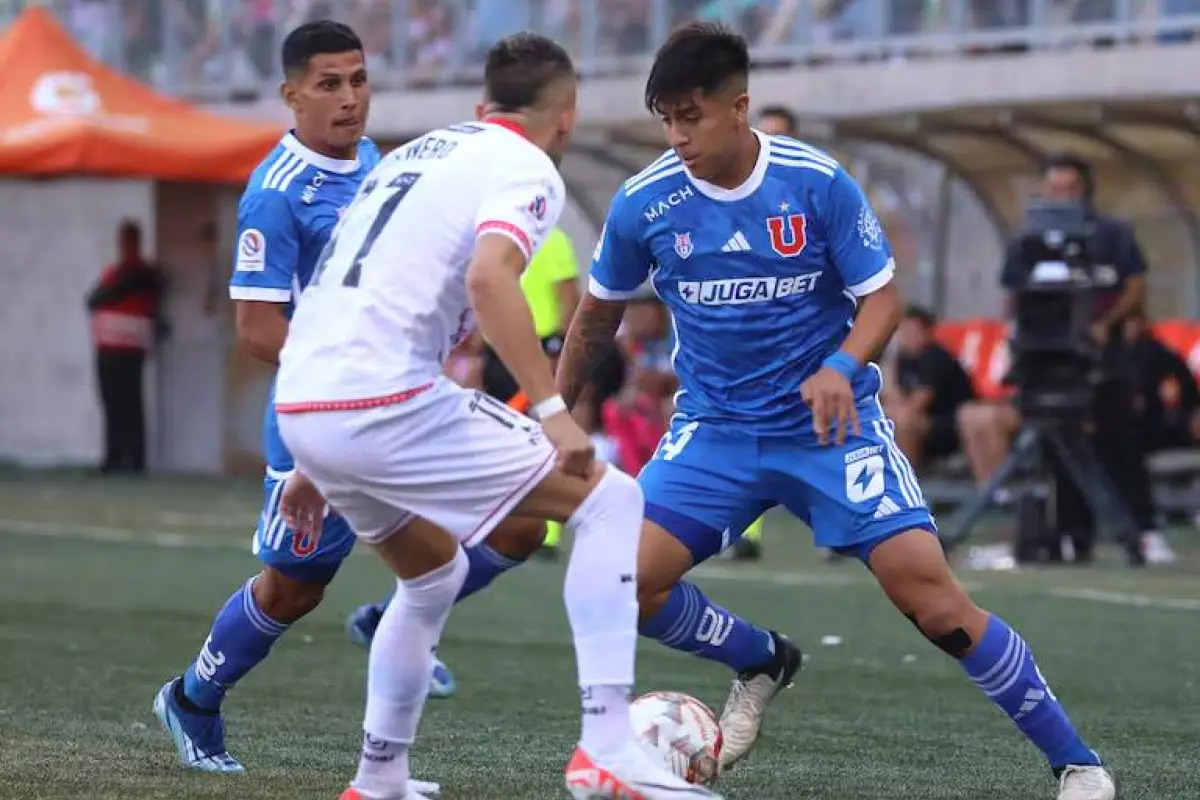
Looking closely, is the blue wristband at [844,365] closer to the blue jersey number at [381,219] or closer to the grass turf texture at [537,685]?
the grass turf texture at [537,685]

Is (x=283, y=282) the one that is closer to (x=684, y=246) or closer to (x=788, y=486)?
(x=684, y=246)

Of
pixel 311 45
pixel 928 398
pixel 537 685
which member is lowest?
pixel 928 398

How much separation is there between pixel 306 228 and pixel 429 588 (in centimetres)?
138

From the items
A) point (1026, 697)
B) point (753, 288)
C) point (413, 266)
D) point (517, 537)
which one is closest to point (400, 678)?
point (517, 537)

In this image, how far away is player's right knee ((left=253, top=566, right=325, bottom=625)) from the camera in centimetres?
696

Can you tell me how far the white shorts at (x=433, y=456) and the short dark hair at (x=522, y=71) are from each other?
2.12ft

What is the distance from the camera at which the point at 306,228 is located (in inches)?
268

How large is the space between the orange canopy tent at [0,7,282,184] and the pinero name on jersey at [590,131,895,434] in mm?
12985

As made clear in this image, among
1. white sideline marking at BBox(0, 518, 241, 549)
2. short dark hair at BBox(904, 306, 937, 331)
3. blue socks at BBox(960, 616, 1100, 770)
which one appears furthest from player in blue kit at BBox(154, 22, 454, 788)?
short dark hair at BBox(904, 306, 937, 331)

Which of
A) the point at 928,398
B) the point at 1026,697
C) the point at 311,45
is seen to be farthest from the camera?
the point at 928,398

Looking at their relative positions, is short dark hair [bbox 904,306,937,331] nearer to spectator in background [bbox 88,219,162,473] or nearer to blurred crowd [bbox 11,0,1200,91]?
blurred crowd [bbox 11,0,1200,91]

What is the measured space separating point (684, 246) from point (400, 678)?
1471mm

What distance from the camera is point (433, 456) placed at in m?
5.54

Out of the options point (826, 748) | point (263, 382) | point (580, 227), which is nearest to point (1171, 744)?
point (826, 748)
